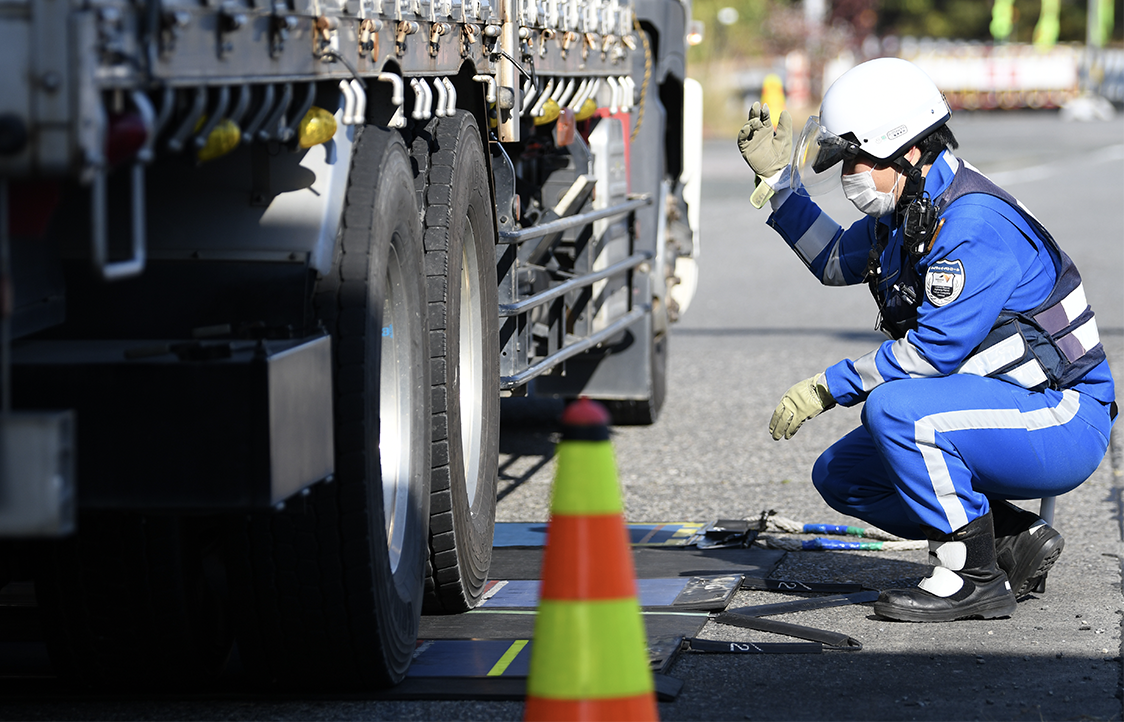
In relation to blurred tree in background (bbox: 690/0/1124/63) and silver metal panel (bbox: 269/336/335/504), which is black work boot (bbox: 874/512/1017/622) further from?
→ blurred tree in background (bbox: 690/0/1124/63)

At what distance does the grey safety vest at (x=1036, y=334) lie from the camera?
14.3 feet

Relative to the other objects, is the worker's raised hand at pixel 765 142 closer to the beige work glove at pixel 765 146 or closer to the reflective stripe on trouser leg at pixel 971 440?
the beige work glove at pixel 765 146

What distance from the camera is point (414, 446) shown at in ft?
12.9

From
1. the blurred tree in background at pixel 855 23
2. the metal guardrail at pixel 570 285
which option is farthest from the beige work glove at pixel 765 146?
the blurred tree in background at pixel 855 23

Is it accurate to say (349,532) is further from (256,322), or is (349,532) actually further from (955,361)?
(955,361)

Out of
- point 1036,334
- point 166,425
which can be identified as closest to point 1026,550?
point 1036,334

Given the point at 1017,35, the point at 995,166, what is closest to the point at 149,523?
the point at 995,166

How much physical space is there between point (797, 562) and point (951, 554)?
29.2 inches

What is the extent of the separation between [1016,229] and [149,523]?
2346mm

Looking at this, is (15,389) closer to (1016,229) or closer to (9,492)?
(9,492)

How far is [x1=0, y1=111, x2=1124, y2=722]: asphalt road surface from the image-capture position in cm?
362

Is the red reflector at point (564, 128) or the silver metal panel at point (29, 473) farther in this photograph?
the red reflector at point (564, 128)

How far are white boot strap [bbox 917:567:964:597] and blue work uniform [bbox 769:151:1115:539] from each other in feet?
0.39

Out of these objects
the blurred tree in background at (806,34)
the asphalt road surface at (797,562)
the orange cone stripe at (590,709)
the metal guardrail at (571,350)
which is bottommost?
the asphalt road surface at (797,562)
